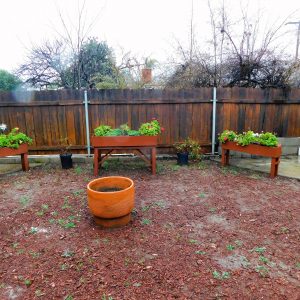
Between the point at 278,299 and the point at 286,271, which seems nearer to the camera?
the point at 278,299

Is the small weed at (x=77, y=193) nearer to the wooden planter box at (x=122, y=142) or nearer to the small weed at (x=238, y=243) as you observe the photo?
the wooden planter box at (x=122, y=142)

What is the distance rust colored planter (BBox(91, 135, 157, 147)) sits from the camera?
432 cm

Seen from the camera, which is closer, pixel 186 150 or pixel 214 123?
pixel 186 150

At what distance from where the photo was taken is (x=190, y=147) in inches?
206

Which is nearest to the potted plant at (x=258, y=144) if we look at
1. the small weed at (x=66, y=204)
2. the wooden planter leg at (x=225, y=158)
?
the wooden planter leg at (x=225, y=158)

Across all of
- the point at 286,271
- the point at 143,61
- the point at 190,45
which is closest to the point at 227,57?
the point at 190,45

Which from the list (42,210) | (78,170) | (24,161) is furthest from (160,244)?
(24,161)

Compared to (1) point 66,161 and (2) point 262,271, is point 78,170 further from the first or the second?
(2) point 262,271

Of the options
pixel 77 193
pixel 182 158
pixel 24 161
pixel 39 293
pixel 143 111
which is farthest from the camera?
pixel 143 111

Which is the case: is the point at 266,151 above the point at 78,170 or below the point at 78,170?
above

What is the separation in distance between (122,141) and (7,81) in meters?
6.89

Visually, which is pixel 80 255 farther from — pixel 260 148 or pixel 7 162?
pixel 7 162

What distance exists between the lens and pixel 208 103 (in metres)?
5.46

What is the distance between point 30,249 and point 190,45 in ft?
22.4
